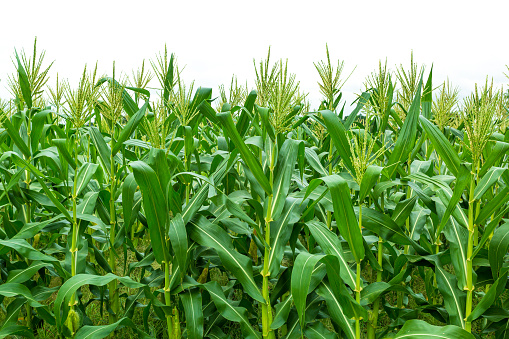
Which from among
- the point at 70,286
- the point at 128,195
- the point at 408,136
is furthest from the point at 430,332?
the point at 70,286

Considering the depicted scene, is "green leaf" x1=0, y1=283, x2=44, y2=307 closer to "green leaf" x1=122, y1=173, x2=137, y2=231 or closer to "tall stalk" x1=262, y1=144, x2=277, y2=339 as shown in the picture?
"green leaf" x1=122, y1=173, x2=137, y2=231

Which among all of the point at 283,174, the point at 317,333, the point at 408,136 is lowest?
the point at 317,333

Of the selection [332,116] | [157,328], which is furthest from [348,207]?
[157,328]

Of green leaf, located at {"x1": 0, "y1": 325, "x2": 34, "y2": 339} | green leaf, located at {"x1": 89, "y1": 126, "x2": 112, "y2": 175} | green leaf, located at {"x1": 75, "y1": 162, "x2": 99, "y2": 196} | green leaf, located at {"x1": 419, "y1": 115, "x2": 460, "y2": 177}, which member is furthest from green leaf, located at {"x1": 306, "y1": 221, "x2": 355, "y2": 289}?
green leaf, located at {"x1": 0, "y1": 325, "x2": 34, "y2": 339}

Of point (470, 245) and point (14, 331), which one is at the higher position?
point (470, 245)

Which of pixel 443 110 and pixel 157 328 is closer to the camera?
pixel 157 328

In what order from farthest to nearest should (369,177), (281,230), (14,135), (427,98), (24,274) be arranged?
(427,98), (14,135), (24,274), (281,230), (369,177)

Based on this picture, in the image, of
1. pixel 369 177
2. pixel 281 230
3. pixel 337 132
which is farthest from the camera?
pixel 337 132

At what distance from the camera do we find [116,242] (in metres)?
2.76

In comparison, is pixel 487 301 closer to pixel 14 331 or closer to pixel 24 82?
pixel 14 331

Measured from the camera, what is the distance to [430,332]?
2080mm

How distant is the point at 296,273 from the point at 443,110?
8.04 ft

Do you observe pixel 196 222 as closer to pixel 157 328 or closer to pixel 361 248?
pixel 361 248

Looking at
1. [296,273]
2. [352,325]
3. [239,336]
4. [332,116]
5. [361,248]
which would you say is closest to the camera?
[296,273]
